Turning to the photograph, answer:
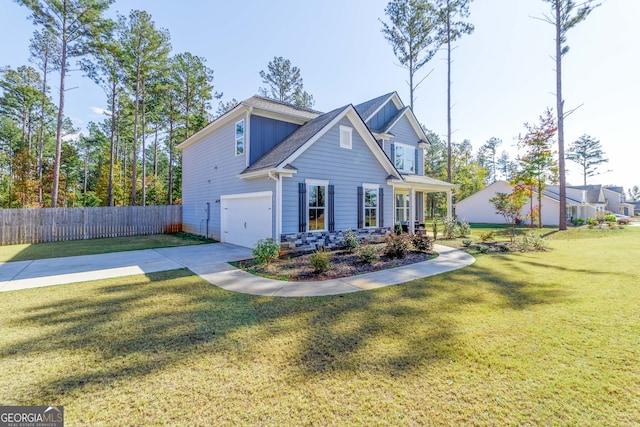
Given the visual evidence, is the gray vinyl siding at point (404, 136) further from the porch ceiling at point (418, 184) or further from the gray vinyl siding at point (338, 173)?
the gray vinyl siding at point (338, 173)

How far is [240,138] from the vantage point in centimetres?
1163

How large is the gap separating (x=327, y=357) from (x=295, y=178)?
7182 mm

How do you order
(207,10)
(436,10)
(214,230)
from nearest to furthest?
(207,10) < (214,230) < (436,10)

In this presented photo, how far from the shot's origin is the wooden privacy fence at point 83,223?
518 inches

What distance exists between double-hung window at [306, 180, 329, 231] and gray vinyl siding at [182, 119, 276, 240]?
1390 mm

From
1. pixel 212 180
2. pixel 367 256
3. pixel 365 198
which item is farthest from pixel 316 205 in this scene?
pixel 212 180

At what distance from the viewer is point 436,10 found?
1991cm

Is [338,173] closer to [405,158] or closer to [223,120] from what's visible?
[223,120]

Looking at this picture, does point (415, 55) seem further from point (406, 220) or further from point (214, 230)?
point (214, 230)

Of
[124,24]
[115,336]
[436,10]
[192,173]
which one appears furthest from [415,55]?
[115,336]

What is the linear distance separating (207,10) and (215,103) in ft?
50.9

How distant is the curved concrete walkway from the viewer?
6.15 meters

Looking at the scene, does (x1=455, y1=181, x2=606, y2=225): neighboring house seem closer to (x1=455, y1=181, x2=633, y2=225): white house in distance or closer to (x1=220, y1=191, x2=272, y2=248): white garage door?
(x1=455, y1=181, x2=633, y2=225): white house in distance

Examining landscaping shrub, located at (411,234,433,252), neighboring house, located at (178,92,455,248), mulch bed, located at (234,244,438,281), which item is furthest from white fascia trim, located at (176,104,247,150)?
landscaping shrub, located at (411,234,433,252)
